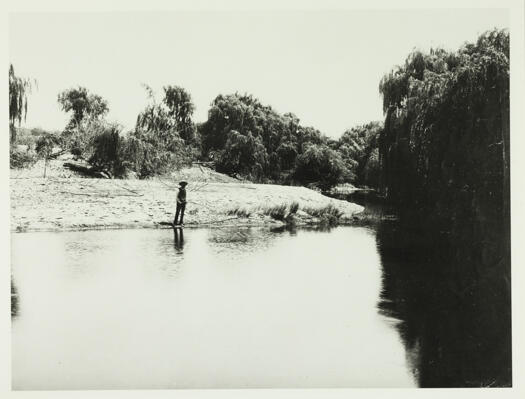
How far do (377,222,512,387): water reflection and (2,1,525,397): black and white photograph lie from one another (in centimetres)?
2

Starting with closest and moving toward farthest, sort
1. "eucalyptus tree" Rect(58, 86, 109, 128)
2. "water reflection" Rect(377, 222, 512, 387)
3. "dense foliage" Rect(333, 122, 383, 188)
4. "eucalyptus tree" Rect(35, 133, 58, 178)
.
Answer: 1. "water reflection" Rect(377, 222, 512, 387)
2. "eucalyptus tree" Rect(58, 86, 109, 128)
3. "eucalyptus tree" Rect(35, 133, 58, 178)
4. "dense foliage" Rect(333, 122, 383, 188)

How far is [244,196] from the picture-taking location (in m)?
6.16

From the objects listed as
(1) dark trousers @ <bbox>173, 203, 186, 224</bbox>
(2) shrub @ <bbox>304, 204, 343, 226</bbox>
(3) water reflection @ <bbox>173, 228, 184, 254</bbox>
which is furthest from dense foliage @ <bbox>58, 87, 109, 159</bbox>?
(2) shrub @ <bbox>304, 204, 343, 226</bbox>

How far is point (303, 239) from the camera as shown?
6113 mm

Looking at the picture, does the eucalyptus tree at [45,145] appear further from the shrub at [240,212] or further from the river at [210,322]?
the shrub at [240,212]

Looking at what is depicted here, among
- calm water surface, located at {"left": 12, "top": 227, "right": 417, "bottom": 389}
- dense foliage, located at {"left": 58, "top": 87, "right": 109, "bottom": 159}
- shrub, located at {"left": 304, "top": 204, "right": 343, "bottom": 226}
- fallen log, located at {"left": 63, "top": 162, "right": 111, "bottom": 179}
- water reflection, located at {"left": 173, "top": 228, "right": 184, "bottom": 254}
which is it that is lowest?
calm water surface, located at {"left": 12, "top": 227, "right": 417, "bottom": 389}

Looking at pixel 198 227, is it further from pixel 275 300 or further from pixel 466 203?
pixel 466 203

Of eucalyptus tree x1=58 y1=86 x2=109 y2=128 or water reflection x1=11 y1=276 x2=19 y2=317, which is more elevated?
eucalyptus tree x1=58 y1=86 x2=109 y2=128

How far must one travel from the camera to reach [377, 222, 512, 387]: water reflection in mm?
3831

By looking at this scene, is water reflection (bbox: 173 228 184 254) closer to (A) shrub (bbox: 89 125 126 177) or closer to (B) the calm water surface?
(B) the calm water surface

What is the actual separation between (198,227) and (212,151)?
34.7 inches

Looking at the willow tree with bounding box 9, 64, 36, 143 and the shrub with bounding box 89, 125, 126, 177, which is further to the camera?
the shrub with bounding box 89, 125, 126, 177

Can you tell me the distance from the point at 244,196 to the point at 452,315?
279 centimetres

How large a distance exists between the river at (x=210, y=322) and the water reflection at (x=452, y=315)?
0.06 feet
